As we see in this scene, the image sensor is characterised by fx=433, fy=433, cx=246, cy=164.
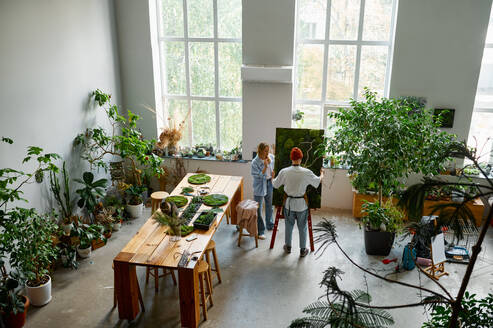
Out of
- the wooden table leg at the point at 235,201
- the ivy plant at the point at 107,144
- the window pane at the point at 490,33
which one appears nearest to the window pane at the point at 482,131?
the window pane at the point at 490,33

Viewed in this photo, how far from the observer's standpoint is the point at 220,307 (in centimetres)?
572

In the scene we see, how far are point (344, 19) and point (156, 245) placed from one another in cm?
539

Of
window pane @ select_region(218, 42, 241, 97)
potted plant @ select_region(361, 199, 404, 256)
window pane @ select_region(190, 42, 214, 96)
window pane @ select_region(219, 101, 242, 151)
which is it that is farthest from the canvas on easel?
window pane @ select_region(190, 42, 214, 96)

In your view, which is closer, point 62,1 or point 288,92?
point 62,1

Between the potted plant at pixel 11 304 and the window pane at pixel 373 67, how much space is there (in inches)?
252

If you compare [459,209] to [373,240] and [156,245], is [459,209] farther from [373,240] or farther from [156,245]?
[373,240]

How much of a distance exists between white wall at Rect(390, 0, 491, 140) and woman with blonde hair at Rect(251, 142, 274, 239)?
2680mm

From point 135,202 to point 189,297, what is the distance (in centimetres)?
363

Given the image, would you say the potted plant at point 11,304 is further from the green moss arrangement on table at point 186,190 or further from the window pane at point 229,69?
the window pane at point 229,69

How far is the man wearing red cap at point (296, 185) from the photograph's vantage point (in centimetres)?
644

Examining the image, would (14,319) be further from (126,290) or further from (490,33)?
(490,33)

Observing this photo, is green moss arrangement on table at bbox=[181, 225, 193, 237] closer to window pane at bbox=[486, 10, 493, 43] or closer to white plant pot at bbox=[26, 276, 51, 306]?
white plant pot at bbox=[26, 276, 51, 306]

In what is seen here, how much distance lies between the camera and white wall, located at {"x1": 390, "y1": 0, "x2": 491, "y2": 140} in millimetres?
7254

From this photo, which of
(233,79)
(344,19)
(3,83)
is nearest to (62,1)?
(3,83)
